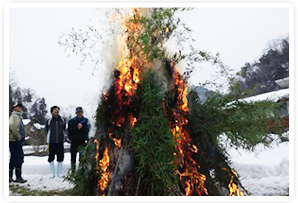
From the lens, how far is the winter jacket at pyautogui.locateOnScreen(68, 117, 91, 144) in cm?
382

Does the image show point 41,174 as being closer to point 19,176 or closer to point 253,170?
point 19,176

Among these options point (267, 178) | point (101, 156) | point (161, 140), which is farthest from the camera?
point (267, 178)

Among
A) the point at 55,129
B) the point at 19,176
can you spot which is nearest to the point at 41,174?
the point at 19,176

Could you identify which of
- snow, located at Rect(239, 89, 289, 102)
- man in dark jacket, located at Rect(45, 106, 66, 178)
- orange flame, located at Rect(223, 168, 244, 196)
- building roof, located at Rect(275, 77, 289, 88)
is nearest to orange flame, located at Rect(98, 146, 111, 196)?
man in dark jacket, located at Rect(45, 106, 66, 178)

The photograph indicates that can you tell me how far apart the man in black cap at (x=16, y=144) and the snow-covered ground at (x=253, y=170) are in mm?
114

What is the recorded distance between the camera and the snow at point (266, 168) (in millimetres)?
4000

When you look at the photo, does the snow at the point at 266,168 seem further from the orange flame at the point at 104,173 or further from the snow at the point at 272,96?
the orange flame at the point at 104,173

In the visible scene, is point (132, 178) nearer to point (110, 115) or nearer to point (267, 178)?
point (110, 115)

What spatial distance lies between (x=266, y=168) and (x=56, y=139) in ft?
9.77

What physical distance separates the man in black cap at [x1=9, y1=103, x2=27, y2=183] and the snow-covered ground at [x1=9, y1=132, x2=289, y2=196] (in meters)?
0.11

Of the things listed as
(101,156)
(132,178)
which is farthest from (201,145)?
(101,156)

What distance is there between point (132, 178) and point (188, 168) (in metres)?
0.56

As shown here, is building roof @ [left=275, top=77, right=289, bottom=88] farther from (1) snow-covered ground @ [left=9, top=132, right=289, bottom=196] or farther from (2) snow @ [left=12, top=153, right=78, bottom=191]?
(2) snow @ [left=12, top=153, right=78, bottom=191]

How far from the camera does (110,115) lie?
10.0 feet
